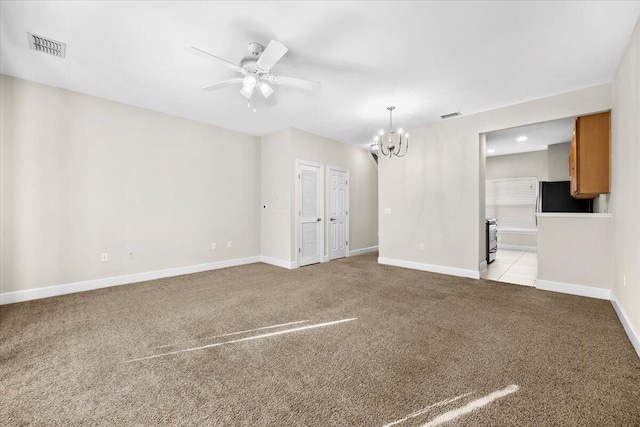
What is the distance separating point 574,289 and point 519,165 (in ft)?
17.0

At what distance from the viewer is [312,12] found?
7.66 feet

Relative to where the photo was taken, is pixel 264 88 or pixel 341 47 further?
pixel 264 88

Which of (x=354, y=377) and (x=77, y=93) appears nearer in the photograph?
(x=354, y=377)

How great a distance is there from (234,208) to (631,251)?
5.73 meters

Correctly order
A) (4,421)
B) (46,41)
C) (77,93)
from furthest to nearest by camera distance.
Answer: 1. (77,93)
2. (46,41)
3. (4,421)

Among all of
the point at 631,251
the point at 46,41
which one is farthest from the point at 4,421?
the point at 631,251

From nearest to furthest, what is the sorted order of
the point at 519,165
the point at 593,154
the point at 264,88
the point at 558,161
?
the point at 264,88
the point at 593,154
the point at 558,161
the point at 519,165

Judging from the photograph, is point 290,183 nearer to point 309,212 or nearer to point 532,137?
point 309,212

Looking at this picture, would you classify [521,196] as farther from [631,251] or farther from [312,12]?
[312,12]

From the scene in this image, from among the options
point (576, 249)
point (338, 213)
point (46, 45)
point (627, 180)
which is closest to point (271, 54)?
point (46, 45)

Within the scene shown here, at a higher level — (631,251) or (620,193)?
(620,193)

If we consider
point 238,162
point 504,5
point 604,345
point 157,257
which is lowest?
point 604,345

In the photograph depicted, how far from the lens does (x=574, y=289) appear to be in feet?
12.3

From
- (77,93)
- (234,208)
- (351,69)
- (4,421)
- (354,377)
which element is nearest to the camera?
(4,421)
